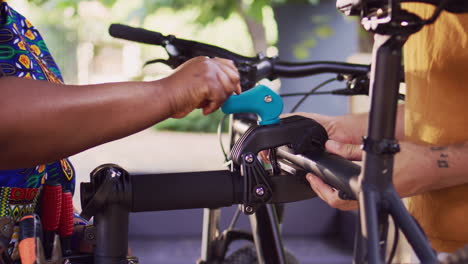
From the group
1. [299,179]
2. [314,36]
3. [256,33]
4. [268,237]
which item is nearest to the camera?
[299,179]

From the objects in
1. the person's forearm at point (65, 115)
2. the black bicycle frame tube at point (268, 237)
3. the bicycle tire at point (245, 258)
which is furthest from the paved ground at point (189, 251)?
the person's forearm at point (65, 115)

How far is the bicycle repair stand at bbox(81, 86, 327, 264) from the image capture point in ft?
3.10

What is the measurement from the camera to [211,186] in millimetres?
992

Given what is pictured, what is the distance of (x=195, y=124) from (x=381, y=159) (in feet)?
32.0

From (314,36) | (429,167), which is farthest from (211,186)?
(314,36)

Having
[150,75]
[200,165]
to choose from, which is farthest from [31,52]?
[150,75]

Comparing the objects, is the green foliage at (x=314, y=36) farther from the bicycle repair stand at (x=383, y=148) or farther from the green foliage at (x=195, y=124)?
the green foliage at (x=195, y=124)

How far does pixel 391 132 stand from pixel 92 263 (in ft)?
1.97

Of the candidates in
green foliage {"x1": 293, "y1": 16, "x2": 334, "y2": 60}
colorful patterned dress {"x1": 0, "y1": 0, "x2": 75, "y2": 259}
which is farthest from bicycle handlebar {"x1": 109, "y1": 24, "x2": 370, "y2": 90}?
green foliage {"x1": 293, "y1": 16, "x2": 334, "y2": 60}

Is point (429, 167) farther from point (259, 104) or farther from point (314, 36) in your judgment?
point (314, 36)

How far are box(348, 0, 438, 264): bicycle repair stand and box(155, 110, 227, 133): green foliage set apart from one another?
30.5ft

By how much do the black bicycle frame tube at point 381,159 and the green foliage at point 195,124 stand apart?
9.29 m

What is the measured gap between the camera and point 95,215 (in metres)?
0.95

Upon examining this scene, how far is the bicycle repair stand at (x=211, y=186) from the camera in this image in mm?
943
